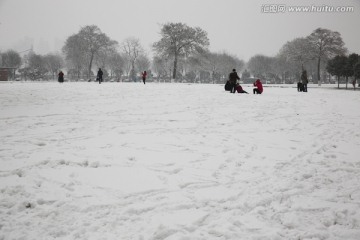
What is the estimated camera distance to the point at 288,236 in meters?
3.37

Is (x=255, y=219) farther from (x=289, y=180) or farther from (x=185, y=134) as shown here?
(x=185, y=134)

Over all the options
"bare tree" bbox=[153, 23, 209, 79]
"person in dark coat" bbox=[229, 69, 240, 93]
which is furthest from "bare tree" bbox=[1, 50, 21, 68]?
"person in dark coat" bbox=[229, 69, 240, 93]

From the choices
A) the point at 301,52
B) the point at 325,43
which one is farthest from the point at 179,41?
the point at 325,43

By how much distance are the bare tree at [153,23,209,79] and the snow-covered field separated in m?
42.9

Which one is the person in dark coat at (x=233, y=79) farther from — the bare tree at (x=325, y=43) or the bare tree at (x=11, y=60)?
the bare tree at (x=11, y=60)

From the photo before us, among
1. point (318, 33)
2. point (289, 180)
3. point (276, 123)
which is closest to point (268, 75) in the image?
point (318, 33)

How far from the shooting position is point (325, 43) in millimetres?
58156

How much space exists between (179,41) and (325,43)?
34.9m

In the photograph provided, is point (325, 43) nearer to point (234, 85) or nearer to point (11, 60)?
point (234, 85)

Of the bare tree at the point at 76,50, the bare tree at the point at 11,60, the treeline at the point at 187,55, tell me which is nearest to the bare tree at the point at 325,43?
the treeline at the point at 187,55

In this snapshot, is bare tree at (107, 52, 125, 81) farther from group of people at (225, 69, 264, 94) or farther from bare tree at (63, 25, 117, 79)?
group of people at (225, 69, 264, 94)

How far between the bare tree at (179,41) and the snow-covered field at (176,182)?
42.9 meters

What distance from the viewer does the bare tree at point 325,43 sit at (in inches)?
2272

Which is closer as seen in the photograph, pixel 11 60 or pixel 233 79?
pixel 233 79
